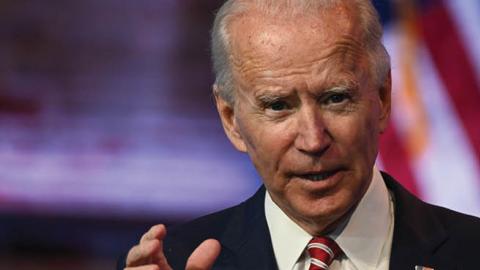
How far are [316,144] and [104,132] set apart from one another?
1534mm

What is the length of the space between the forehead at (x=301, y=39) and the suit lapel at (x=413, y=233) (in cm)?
29

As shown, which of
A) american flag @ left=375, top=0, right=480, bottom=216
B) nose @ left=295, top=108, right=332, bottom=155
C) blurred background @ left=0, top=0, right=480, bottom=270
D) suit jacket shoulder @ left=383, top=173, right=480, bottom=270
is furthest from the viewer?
blurred background @ left=0, top=0, right=480, bottom=270

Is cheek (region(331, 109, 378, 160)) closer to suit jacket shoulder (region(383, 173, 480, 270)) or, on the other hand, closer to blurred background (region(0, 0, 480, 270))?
suit jacket shoulder (region(383, 173, 480, 270))

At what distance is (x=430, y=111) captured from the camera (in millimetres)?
3082

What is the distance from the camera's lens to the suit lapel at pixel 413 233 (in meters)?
1.89

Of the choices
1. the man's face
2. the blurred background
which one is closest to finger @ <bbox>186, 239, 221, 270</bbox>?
the man's face

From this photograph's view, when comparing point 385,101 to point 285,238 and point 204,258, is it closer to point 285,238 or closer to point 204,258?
point 285,238

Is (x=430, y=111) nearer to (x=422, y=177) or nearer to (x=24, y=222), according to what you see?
(x=422, y=177)

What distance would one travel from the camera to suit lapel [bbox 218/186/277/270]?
1.96 metres

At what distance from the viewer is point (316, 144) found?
177cm

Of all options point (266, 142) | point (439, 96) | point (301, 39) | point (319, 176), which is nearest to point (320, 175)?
point (319, 176)

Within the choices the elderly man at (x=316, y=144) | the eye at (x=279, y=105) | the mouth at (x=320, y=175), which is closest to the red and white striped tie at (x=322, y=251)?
the elderly man at (x=316, y=144)

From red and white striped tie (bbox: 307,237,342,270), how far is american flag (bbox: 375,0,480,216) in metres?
1.22

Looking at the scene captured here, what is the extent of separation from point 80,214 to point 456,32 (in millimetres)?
1156
